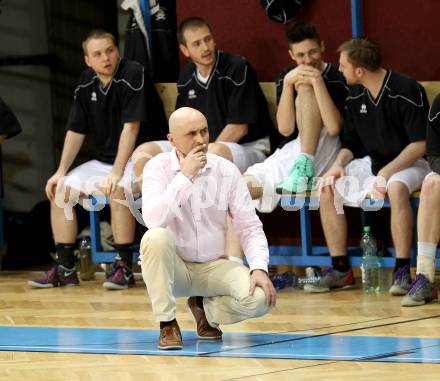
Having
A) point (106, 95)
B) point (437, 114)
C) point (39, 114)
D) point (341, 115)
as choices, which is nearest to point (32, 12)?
point (39, 114)

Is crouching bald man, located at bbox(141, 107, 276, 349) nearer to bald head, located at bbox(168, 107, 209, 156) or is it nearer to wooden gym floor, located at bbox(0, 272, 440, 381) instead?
bald head, located at bbox(168, 107, 209, 156)

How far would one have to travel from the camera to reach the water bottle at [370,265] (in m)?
6.23

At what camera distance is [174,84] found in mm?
7184

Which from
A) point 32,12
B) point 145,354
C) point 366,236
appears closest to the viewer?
point 145,354

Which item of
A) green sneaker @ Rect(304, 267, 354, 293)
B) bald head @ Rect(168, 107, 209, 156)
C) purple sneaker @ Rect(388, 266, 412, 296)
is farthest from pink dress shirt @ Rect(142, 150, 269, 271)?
green sneaker @ Rect(304, 267, 354, 293)

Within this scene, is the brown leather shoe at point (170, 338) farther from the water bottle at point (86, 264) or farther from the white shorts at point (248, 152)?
the water bottle at point (86, 264)

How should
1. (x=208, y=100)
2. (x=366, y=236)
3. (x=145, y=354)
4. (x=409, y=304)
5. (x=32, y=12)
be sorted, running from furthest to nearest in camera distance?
1. (x=32, y=12)
2. (x=208, y=100)
3. (x=366, y=236)
4. (x=409, y=304)
5. (x=145, y=354)

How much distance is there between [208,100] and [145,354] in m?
2.49

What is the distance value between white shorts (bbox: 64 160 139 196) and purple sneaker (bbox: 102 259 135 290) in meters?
0.42

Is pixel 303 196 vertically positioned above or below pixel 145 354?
above

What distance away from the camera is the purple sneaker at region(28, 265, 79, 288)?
22.5ft

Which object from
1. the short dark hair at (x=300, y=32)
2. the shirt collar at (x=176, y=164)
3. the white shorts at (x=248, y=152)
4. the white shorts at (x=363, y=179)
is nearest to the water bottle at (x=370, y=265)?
the white shorts at (x=363, y=179)

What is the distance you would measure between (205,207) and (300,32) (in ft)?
6.19

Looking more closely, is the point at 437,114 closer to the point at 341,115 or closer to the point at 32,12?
the point at 341,115
